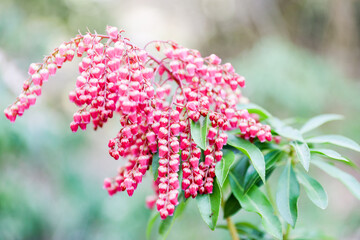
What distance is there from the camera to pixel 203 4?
544 centimetres

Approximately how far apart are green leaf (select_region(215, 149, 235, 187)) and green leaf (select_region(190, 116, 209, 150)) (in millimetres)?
90

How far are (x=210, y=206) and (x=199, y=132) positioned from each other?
0.71 ft

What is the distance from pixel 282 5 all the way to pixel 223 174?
4.84 m

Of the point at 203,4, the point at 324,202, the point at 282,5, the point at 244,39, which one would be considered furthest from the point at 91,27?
the point at 324,202

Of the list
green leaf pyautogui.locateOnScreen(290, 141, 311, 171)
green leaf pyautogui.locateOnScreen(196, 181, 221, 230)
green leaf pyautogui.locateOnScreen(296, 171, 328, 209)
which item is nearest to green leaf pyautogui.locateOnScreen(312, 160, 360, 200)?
green leaf pyautogui.locateOnScreen(296, 171, 328, 209)

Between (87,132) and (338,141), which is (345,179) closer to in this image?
(338,141)

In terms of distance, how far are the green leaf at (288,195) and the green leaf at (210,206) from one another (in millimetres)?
248

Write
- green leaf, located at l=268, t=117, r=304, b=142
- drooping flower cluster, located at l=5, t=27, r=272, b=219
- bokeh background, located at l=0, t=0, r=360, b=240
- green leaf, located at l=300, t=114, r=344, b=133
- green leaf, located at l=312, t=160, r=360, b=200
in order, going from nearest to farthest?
1. drooping flower cluster, located at l=5, t=27, r=272, b=219
2. green leaf, located at l=268, t=117, r=304, b=142
3. green leaf, located at l=312, t=160, r=360, b=200
4. green leaf, located at l=300, t=114, r=344, b=133
5. bokeh background, located at l=0, t=0, r=360, b=240

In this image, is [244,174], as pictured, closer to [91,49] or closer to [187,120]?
[187,120]

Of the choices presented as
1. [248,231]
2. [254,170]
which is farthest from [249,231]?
[254,170]

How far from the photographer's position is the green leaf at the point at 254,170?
1.09 metres

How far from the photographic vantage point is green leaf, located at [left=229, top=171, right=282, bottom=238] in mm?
1030

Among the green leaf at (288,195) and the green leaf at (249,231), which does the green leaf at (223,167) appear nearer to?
the green leaf at (288,195)

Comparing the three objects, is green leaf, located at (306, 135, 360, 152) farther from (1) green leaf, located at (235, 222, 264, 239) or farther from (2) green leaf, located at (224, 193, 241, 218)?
(1) green leaf, located at (235, 222, 264, 239)
